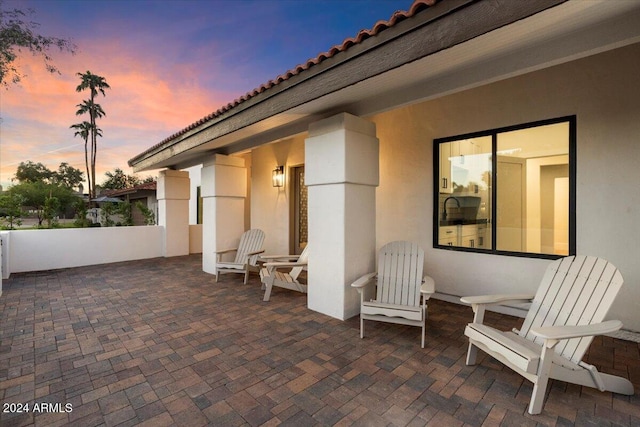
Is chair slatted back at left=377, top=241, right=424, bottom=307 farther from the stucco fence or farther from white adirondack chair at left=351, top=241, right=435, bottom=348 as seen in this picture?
the stucco fence

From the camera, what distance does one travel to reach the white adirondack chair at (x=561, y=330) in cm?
194

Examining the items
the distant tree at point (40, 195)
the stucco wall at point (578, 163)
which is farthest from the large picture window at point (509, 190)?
the distant tree at point (40, 195)

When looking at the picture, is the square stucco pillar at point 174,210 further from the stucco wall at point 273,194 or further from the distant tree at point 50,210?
→ the distant tree at point 50,210

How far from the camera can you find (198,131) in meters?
5.23

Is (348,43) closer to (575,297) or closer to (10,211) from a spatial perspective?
(575,297)

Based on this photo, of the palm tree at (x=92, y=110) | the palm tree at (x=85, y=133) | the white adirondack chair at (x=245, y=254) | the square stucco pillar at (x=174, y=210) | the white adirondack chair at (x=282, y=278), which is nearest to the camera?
the white adirondack chair at (x=282, y=278)

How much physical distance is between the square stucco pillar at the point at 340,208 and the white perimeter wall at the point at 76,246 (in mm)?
6442

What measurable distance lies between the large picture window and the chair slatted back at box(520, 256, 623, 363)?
1.17 m

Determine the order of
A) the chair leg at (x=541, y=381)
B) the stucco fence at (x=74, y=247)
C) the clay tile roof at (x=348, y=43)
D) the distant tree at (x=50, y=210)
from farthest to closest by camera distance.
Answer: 1. the distant tree at (x=50, y=210)
2. the stucco fence at (x=74, y=247)
3. the clay tile roof at (x=348, y=43)
4. the chair leg at (x=541, y=381)

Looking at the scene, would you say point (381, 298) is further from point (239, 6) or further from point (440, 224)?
point (239, 6)

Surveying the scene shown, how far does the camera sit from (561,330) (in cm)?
194

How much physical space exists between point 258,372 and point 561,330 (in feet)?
7.54

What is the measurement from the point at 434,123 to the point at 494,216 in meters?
1.67

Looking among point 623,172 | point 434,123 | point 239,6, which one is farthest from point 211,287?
point 239,6
